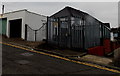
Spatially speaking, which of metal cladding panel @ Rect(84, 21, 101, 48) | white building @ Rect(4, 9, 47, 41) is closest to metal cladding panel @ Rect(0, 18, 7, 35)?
white building @ Rect(4, 9, 47, 41)

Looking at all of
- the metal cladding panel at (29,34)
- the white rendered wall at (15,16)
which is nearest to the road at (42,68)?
the metal cladding panel at (29,34)

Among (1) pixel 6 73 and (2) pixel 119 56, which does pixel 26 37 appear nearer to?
(1) pixel 6 73

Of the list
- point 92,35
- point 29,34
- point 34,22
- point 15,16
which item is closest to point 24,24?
point 29,34

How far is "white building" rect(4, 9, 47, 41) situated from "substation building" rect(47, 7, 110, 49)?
3387 millimetres

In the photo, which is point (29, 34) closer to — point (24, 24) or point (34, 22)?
point (24, 24)

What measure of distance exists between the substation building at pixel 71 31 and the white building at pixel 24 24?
11.1 ft

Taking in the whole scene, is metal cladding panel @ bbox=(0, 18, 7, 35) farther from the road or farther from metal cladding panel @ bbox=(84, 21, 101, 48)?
metal cladding panel @ bbox=(84, 21, 101, 48)

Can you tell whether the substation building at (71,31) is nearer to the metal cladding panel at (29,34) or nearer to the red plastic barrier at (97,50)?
the red plastic barrier at (97,50)

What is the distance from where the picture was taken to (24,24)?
13.9 m

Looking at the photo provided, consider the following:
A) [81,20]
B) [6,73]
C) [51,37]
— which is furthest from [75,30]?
[6,73]

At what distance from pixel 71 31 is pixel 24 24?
23.7ft

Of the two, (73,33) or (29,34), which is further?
(29,34)

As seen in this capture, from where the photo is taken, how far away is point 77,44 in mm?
9312

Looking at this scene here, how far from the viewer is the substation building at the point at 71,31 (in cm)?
930
